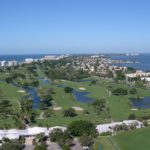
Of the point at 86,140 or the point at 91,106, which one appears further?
the point at 91,106

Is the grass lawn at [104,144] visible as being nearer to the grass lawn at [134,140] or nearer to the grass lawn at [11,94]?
the grass lawn at [134,140]

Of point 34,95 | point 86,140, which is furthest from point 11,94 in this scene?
point 86,140

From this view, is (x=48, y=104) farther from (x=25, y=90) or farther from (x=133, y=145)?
(x=133, y=145)

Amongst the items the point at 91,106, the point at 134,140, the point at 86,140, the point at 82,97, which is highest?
the point at 86,140

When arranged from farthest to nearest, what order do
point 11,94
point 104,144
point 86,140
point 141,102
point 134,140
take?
point 11,94
point 141,102
point 134,140
point 104,144
point 86,140

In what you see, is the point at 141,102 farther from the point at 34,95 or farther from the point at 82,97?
the point at 34,95

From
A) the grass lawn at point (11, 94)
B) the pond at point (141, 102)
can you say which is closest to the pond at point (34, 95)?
the grass lawn at point (11, 94)
